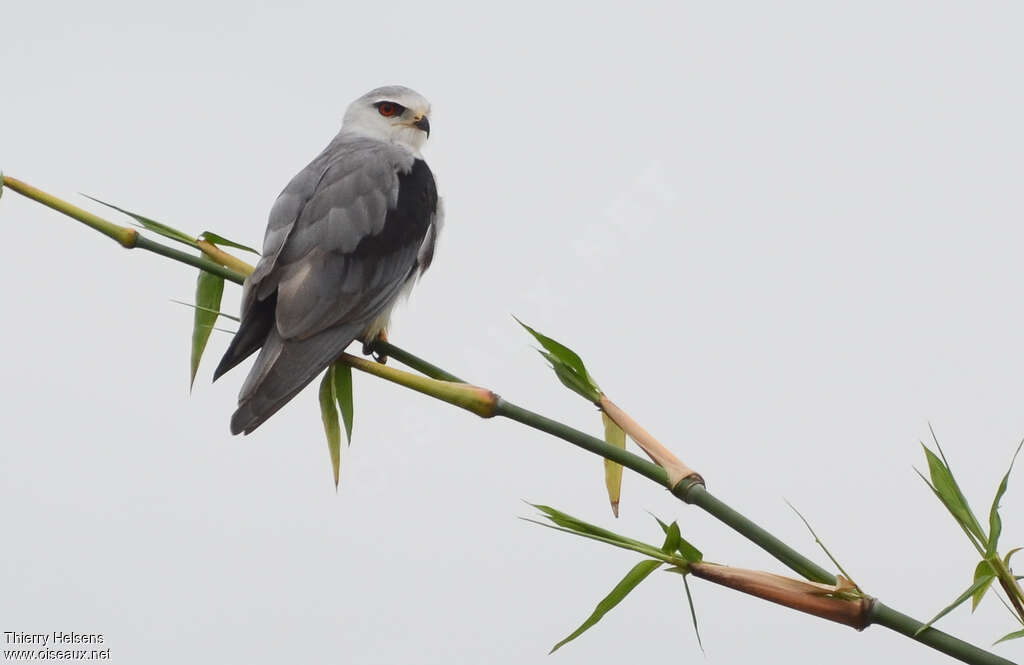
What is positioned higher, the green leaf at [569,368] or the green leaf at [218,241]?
the green leaf at [218,241]

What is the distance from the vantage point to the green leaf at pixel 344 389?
9.48ft

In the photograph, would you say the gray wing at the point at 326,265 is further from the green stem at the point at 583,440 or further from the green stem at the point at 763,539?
the green stem at the point at 763,539

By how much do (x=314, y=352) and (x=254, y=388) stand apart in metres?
0.23

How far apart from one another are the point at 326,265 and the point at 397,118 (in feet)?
5.70

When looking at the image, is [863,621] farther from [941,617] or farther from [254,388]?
[254,388]

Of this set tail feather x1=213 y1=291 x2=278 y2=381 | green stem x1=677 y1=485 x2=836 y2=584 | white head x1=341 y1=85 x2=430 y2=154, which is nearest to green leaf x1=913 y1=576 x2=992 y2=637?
green stem x1=677 y1=485 x2=836 y2=584

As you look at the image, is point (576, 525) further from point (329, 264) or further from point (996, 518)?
point (329, 264)

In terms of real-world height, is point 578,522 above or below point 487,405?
below

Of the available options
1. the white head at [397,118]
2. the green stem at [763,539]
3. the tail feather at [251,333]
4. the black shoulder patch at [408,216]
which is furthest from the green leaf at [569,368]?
the white head at [397,118]

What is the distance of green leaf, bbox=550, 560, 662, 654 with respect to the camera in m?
1.92

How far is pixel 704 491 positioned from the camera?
6.12 ft

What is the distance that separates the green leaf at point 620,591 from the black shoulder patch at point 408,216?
253cm

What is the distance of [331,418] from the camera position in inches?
112

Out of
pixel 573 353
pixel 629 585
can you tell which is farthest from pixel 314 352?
pixel 629 585
